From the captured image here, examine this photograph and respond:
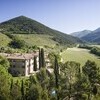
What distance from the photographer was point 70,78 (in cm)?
7725

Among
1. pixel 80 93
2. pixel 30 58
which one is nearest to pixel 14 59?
pixel 30 58

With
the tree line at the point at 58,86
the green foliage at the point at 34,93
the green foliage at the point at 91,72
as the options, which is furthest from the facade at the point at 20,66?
the green foliage at the point at 34,93

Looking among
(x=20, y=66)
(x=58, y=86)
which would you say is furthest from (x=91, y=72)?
(x=20, y=66)

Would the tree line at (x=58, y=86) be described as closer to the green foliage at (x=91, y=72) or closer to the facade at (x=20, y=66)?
the green foliage at (x=91, y=72)

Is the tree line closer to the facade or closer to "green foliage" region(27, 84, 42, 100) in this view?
"green foliage" region(27, 84, 42, 100)

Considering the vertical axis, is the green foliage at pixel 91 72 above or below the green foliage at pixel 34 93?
above

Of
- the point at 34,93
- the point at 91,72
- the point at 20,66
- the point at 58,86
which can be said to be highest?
the point at 91,72

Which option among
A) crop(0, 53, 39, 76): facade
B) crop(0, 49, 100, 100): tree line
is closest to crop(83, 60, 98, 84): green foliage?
crop(0, 49, 100, 100): tree line

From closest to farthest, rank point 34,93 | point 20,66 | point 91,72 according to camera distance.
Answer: point 34,93
point 91,72
point 20,66

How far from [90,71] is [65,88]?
1509 centimetres

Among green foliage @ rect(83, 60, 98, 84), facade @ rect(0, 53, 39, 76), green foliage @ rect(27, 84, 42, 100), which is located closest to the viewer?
green foliage @ rect(27, 84, 42, 100)

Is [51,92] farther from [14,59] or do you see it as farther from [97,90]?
[14,59]

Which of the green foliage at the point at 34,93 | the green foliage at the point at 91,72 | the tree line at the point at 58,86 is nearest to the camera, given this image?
the green foliage at the point at 34,93

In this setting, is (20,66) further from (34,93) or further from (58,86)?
(34,93)
